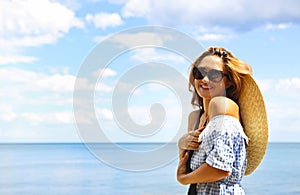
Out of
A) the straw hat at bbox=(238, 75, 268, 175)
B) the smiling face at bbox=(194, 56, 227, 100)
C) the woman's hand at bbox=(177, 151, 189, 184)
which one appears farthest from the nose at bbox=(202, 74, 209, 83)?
the woman's hand at bbox=(177, 151, 189, 184)

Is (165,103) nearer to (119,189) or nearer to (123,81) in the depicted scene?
(123,81)

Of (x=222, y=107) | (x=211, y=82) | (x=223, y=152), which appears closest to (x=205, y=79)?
(x=211, y=82)

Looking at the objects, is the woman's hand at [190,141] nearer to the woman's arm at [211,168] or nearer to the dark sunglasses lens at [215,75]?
the woman's arm at [211,168]

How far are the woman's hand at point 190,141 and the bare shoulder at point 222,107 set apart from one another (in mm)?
72

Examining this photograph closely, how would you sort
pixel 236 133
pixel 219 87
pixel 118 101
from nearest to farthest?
pixel 236 133, pixel 219 87, pixel 118 101

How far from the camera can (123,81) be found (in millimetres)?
1871

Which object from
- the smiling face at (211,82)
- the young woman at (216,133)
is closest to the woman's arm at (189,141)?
the young woman at (216,133)

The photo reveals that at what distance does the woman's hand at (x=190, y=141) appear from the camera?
149cm

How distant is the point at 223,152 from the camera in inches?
55.3

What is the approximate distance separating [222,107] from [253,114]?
153mm

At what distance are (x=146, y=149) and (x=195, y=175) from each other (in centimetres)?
42

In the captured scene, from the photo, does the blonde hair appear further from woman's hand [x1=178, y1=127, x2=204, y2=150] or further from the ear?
woman's hand [x1=178, y1=127, x2=204, y2=150]

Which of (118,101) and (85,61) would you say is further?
(118,101)

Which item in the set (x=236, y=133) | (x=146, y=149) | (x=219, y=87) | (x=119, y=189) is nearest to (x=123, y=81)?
(x=146, y=149)
